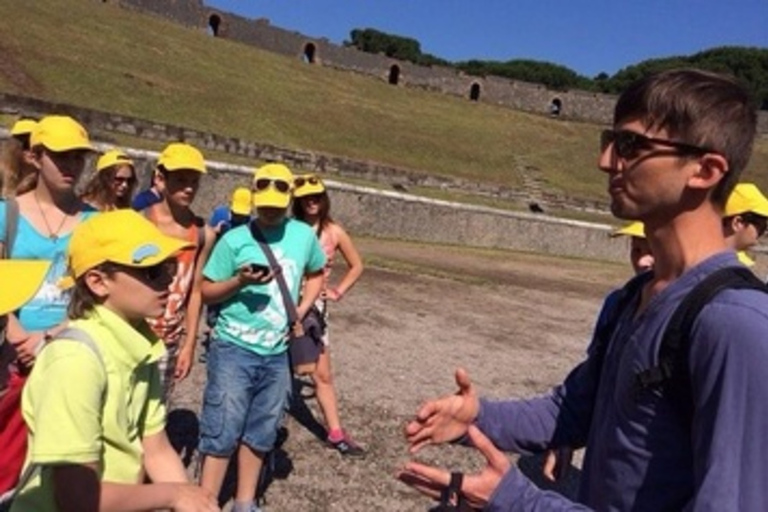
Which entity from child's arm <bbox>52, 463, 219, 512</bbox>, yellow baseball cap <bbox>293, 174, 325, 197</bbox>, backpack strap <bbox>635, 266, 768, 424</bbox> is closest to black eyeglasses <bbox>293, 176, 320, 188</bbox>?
yellow baseball cap <bbox>293, 174, 325, 197</bbox>

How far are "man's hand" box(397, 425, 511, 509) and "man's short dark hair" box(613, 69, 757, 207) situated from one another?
2.47 ft

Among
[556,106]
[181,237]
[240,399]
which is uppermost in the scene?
[556,106]

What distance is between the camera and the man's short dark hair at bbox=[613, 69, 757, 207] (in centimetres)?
172

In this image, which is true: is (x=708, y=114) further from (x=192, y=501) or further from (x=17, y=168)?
(x=17, y=168)

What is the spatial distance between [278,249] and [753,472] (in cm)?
334

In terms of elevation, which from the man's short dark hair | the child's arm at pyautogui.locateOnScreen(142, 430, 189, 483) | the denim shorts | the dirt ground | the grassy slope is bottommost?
the dirt ground

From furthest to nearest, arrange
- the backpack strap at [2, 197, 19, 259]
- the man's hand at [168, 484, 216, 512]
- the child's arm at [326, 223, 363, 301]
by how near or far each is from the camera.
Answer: the child's arm at [326, 223, 363, 301] < the backpack strap at [2, 197, 19, 259] < the man's hand at [168, 484, 216, 512]

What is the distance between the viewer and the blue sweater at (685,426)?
146 cm

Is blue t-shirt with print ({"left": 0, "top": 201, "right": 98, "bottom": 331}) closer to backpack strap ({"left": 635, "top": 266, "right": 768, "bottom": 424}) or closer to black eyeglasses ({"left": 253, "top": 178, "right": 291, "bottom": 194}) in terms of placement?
black eyeglasses ({"left": 253, "top": 178, "right": 291, "bottom": 194})

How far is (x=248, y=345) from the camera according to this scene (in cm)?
432

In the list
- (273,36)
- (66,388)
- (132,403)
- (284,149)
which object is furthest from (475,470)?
(273,36)

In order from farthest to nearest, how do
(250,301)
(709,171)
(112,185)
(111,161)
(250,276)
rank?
1. (111,161)
2. (112,185)
3. (250,301)
4. (250,276)
5. (709,171)

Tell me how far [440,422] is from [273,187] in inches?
104

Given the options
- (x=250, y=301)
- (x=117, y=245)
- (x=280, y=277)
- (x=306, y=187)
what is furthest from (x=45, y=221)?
(x=306, y=187)
